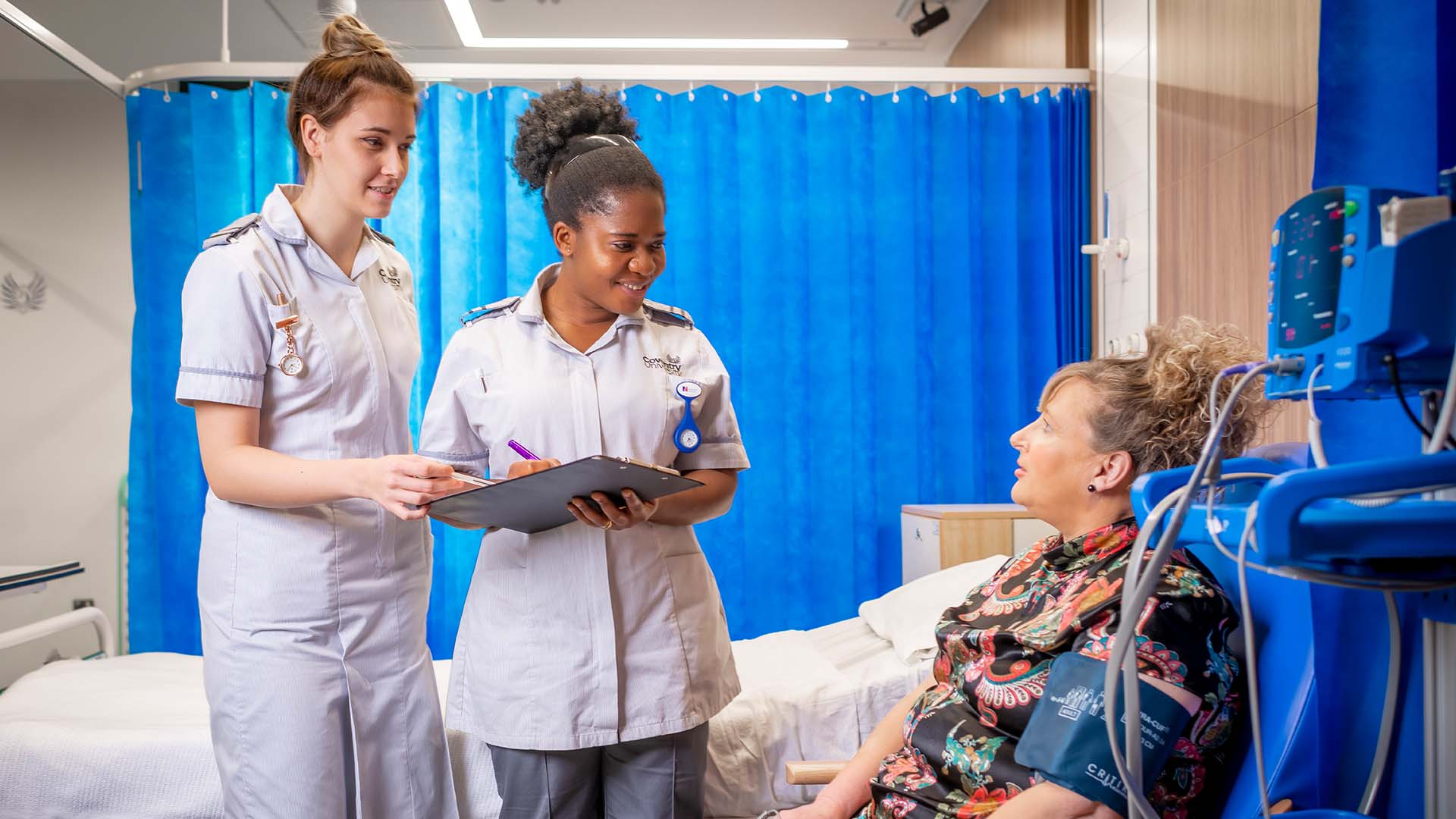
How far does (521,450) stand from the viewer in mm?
1401

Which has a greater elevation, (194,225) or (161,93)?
(161,93)

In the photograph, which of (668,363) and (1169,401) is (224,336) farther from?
(1169,401)

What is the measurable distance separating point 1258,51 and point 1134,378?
138cm

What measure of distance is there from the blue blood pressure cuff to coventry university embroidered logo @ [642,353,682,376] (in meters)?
0.73

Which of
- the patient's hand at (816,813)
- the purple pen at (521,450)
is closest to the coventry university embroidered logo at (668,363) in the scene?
the purple pen at (521,450)

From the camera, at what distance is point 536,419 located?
4.80 feet

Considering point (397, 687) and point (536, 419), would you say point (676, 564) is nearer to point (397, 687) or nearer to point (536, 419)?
point (536, 419)

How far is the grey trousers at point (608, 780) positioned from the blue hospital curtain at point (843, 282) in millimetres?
1927

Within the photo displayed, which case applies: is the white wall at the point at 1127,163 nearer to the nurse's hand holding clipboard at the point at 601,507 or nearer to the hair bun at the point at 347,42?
the nurse's hand holding clipboard at the point at 601,507

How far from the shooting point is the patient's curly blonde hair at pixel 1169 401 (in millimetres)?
1326

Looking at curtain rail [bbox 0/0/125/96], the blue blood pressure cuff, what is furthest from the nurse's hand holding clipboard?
curtain rail [bbox 0/0/125/96]

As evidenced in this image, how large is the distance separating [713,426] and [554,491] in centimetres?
40

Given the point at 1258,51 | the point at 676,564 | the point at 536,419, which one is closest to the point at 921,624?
the point at 676,564

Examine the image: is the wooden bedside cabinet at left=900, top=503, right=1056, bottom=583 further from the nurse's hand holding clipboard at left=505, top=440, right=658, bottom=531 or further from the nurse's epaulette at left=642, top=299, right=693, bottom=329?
the nurse's hand holding clipboard at left=505, top=440, right=658, bottom=531
